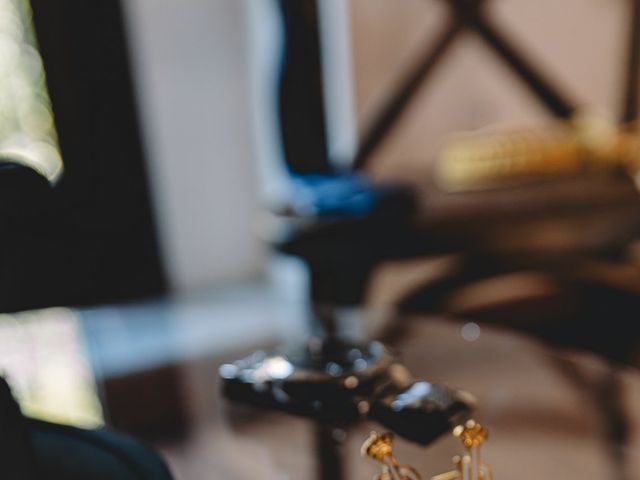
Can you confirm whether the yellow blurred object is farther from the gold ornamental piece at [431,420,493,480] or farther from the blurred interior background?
the gold ornamental piece at [431,420,493,480]

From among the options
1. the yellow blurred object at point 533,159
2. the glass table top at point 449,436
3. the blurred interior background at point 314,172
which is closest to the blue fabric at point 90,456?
the glass table top at point 449,436

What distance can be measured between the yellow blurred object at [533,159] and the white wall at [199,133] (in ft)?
3.49

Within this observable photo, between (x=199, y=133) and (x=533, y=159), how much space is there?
1.42m

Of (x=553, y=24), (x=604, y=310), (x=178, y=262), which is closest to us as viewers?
(x=604, y=310)

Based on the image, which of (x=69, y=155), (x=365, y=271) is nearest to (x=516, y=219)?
(x=365, y=271)

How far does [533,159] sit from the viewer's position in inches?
73.2

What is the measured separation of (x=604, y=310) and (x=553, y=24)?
63.0 inches

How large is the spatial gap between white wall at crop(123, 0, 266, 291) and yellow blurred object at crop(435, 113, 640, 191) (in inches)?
41.8

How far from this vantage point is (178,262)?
8.89 feet

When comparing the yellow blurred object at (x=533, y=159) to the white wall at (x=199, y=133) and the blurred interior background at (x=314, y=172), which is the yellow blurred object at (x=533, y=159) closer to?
the blurred interior background at (x=314, y=172)

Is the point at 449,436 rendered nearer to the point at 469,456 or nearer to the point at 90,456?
the point at 469,456

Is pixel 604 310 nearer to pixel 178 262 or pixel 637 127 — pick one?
pixel 637 127

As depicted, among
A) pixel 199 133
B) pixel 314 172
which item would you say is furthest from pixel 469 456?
pixel 199 133

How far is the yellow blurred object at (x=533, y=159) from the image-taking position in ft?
6.01
